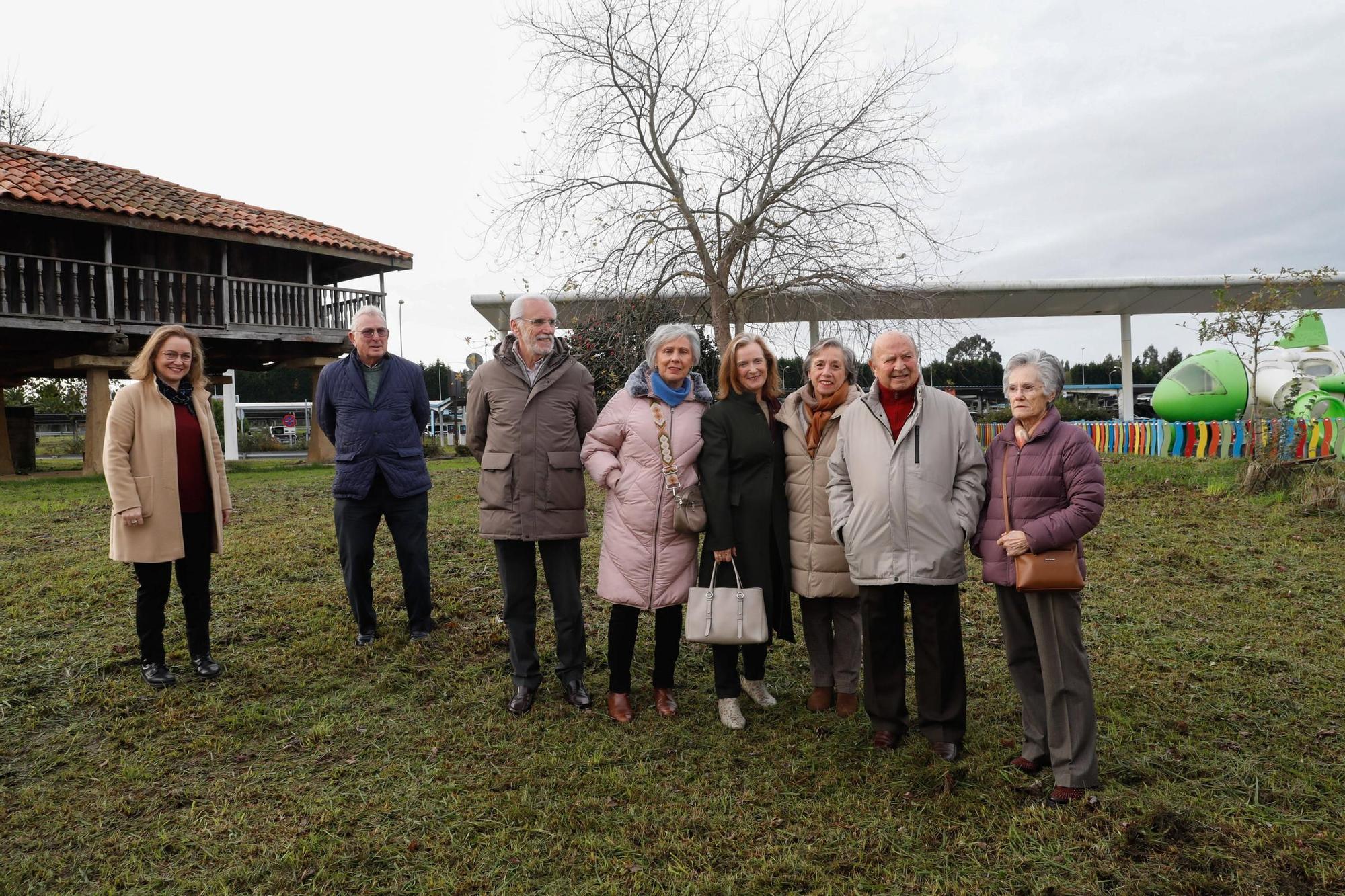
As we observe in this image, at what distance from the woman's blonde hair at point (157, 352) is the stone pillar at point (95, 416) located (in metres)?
11.0

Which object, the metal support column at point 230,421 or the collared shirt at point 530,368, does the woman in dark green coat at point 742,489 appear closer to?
the collared shirt at point 530,368

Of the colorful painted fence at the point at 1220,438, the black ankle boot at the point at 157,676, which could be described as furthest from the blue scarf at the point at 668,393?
the colorful painted fence at the point at 1220,438

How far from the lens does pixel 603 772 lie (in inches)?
133

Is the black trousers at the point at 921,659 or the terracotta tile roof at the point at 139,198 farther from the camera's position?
the terracotta tile roof at the point at 139,198

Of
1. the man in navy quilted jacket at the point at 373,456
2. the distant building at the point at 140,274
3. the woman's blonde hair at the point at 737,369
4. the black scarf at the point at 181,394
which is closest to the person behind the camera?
the woman's blonde hair at the point at 737,369

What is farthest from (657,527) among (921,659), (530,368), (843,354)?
(921,659)

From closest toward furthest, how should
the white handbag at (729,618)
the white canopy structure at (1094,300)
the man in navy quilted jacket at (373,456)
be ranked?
1. the white handbag at (729,618)
2. the man in navy quilted jacket at (373,456)
3. the white canopy structure at (1094,300)

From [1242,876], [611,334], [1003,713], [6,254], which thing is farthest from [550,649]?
[6,254]

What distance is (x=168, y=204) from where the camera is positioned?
1491 cm

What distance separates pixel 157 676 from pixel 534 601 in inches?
78.0

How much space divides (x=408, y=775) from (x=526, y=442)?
1.47m

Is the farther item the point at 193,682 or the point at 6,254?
the point at 6,254

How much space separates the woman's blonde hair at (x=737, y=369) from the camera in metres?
3.77

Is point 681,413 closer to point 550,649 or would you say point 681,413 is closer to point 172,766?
point 550,649
